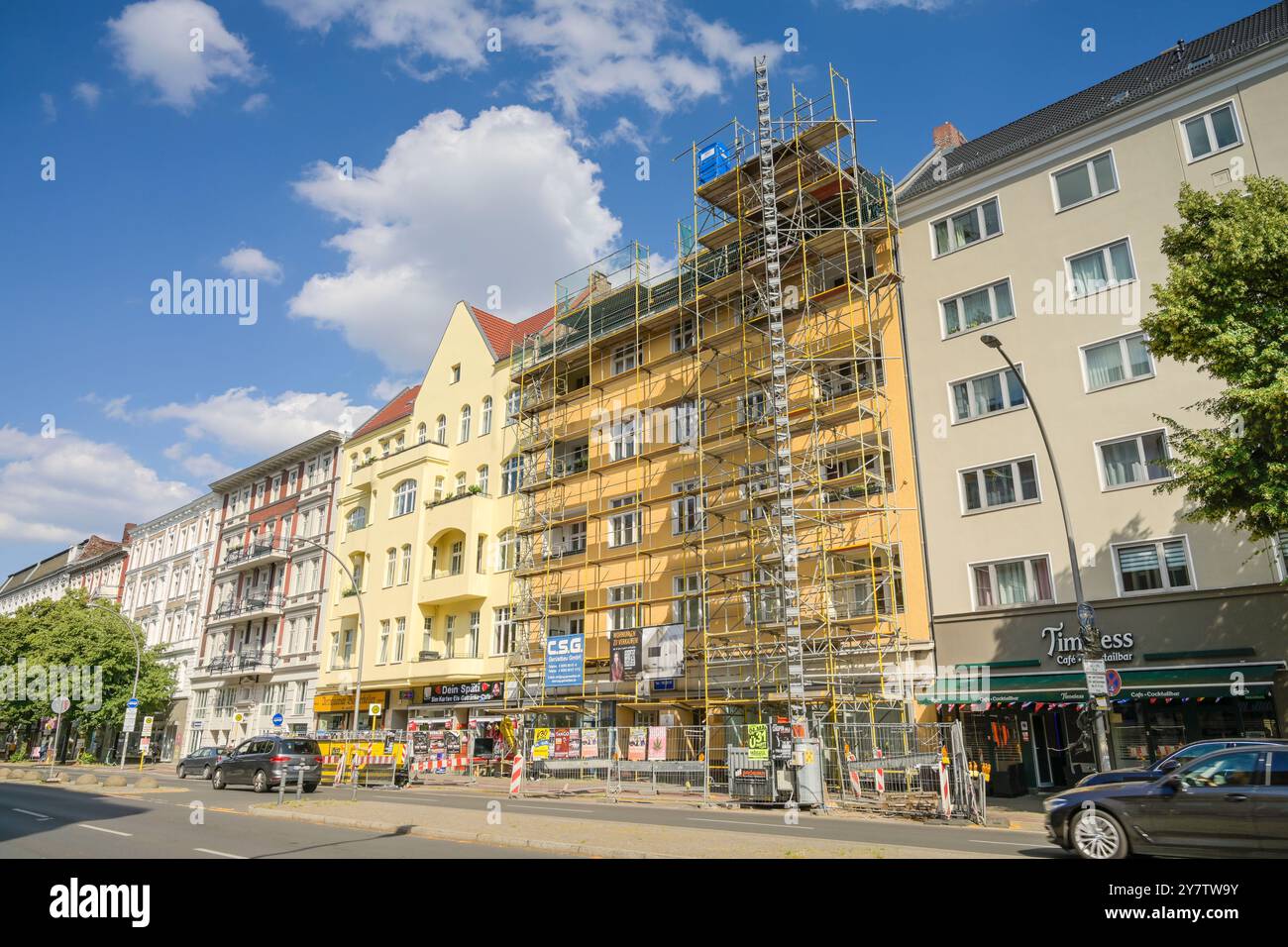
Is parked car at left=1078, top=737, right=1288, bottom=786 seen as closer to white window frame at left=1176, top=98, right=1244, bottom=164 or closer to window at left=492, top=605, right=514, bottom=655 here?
white window frame at left=1176, top=98, right=1244, bottom=164

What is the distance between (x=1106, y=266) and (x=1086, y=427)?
4.85m

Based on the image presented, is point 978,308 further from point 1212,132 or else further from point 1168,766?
point 1168,766

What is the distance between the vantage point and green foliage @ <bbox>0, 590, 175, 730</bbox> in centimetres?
4800

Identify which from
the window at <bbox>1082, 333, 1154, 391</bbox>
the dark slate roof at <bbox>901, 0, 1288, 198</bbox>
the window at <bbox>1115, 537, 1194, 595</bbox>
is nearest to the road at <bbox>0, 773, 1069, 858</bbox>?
the window at <bbox>1115, 537, 1194, 595</bbox>

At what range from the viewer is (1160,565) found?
73.8 feet

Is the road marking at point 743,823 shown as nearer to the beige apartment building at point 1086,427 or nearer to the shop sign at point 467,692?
the beige apartment building at point 1086,427

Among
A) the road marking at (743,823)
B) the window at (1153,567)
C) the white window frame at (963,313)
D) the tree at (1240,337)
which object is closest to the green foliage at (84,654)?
the road marking at (743,823)

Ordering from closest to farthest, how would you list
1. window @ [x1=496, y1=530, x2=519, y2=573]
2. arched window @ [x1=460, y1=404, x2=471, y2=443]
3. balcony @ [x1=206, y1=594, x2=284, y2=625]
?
1. window @ [x1=496, y1=530, x2=519, y2=573]
2. arched window @ [x1=460, y1=404, x2=471, y2=443]
3. balcony @ [x1=206, y1=594, x2=284, y2=625]

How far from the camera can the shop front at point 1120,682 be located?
20469mm

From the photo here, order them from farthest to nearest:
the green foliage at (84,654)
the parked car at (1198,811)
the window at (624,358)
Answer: the green foliage at (84,654) < the window at (624,358) < the parked car at (1198,811)

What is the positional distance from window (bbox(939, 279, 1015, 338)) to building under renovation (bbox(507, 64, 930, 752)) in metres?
1.82

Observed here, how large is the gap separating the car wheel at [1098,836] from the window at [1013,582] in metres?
14.3

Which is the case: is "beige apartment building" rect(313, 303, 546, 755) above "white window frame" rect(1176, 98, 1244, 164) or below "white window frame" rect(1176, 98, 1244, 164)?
below
